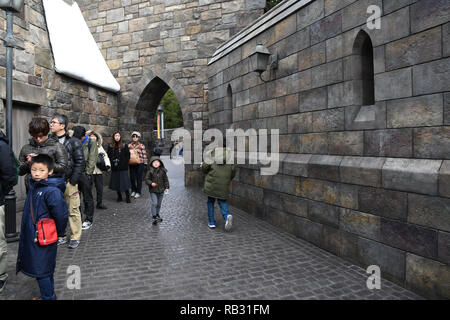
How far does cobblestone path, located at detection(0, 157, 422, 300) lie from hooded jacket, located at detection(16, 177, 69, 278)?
0.43 metres

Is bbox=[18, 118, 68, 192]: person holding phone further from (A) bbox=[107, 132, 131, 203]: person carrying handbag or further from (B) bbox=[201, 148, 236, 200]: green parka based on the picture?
(A) bbox=[107, 132, 131, 203]: person carrying handbag

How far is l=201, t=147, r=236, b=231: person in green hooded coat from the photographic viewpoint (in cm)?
546

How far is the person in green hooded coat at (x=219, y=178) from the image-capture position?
5.46 meters

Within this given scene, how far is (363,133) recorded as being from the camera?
3.80m

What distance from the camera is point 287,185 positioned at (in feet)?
17.3

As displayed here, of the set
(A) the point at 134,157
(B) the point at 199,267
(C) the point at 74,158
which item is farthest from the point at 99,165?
(B) the point at 199,267

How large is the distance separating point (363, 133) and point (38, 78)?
260 inches

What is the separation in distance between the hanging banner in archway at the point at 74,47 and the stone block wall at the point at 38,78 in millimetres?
218

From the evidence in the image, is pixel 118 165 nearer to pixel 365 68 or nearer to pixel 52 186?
pixel 52 186

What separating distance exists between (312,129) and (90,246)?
3.37 m

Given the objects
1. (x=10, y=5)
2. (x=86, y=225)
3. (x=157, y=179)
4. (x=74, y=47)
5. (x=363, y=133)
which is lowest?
(x=86, y=225)

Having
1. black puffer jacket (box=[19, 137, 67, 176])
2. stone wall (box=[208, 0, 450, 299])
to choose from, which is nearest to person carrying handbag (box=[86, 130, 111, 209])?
black puffer jacket (box=[19, 137, 67, 176])

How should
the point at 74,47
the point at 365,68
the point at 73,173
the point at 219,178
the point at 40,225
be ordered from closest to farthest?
the point at 40,225, the point at 365,68, the point at 73,173, the point at 219,178, the point at 74,47

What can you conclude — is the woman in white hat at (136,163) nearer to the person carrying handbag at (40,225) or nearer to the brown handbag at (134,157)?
the brown handbag at (134,157)
